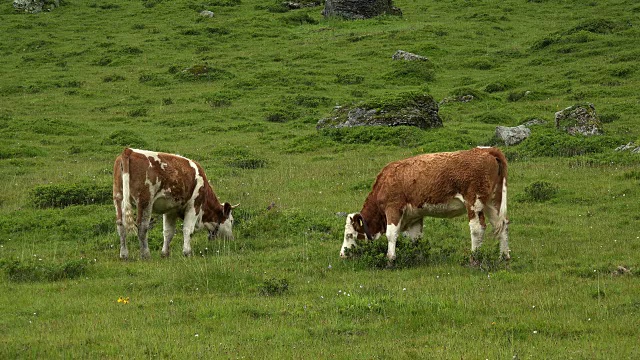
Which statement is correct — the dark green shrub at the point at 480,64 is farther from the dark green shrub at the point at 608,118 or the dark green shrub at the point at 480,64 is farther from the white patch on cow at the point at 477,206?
the white patch on cow at the point at 477,206

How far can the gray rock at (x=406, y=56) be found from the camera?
46.8 m

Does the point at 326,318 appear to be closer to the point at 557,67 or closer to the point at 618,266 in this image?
the point at 618,266

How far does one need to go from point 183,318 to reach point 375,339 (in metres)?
2.73

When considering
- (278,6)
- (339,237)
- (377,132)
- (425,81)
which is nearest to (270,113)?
(377,132)

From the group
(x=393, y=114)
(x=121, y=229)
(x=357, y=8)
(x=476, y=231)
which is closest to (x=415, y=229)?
(x=476, y=231)

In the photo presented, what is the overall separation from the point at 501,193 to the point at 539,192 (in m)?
6.14

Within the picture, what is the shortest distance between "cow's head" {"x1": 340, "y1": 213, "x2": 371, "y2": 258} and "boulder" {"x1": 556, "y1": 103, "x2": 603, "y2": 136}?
579 inches

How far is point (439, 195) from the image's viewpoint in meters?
13.5

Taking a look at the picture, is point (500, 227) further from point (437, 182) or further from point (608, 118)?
point (608, 118)

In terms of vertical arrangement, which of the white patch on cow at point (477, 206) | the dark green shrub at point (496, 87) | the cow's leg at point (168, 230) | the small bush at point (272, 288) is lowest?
the dark green shrub at point (496, 87)

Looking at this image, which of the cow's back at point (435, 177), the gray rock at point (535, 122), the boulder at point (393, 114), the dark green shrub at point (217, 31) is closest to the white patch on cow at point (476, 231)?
the cow's back at point (435, 177)

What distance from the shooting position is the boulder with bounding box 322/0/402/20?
61750mm

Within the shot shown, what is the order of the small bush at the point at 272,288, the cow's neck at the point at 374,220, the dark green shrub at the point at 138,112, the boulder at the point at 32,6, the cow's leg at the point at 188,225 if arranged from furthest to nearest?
1. the boulder at the point at 32,6
2. the dark green shrub at the point at 138,112
3. the cow's leg at the point at 188,225
4. the cow's neck at the point at 374,220
5. the small bush at the point at 272,288

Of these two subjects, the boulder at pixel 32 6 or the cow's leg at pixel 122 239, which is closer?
the cow's leg at pixel 122 239
